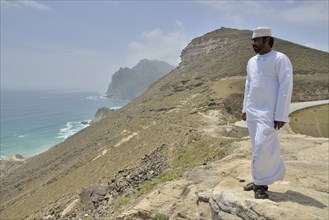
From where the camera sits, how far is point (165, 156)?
24.2 m

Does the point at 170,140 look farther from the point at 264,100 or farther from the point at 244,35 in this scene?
the point at 244,35

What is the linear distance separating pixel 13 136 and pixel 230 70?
9776cm

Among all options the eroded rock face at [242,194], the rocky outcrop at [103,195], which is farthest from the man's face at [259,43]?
the rocky outcrop at [103,195]

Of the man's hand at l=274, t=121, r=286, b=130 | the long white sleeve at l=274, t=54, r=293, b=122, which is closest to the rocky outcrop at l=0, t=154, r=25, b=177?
the man's hand at l=274, t=121, r=286, b=130

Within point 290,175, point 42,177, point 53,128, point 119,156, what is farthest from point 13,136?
point 290,175

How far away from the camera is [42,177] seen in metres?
41.9

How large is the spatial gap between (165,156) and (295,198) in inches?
695

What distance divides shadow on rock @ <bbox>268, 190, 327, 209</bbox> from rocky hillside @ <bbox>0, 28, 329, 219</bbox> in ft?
0.07

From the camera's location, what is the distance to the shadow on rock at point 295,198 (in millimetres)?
6633

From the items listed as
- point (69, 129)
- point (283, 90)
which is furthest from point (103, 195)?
point (69, 129)

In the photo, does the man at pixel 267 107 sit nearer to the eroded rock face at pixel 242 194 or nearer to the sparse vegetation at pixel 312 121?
the eroded rock face at pixel 242 194

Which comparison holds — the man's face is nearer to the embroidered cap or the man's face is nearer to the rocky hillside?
the embroidered cap

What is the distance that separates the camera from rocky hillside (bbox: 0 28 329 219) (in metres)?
11.8

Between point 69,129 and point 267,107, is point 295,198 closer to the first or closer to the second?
point 267,107
